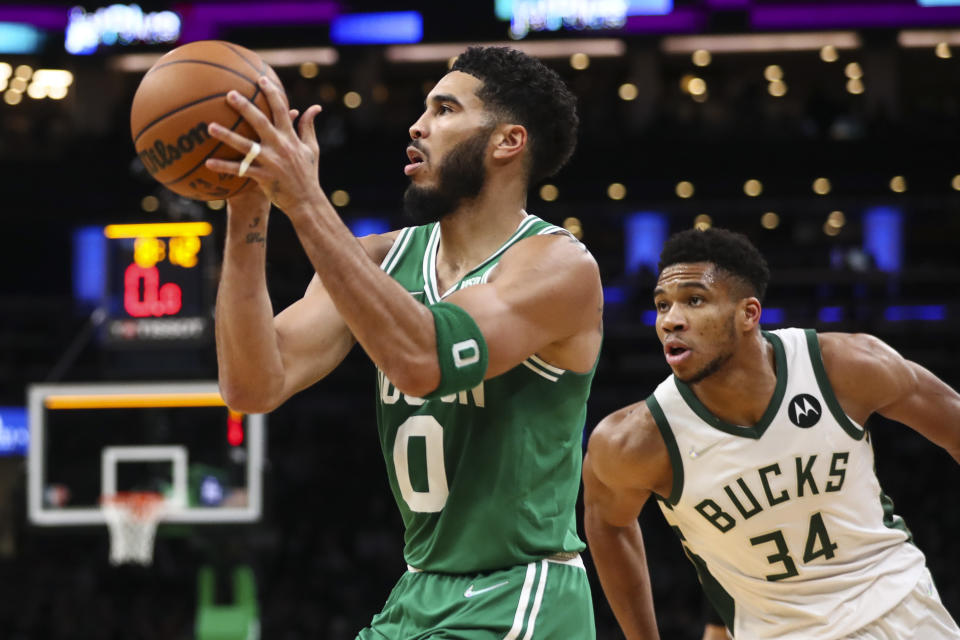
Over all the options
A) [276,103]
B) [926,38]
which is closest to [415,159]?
[276,103]

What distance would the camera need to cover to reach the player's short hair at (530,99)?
3.15 metres

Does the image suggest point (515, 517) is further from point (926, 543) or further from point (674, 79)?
point (674, 79)

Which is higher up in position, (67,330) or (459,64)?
(67,330)

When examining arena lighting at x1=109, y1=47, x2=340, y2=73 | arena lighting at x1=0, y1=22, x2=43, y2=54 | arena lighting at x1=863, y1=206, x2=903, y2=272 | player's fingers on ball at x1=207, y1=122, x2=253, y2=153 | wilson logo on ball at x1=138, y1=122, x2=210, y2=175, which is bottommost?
player's fingers on ball at x1=207, y1=122, x2=253, y2=153

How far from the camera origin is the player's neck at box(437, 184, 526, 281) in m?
3.11

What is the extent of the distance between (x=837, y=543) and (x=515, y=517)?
4.79ft

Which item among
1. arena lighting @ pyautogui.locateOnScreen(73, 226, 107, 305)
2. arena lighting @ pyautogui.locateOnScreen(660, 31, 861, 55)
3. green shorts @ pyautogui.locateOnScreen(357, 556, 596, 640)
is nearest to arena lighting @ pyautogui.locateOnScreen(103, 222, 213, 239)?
green shorts @ pyautogui.locateOnScreen(357, 556, 596, 640)

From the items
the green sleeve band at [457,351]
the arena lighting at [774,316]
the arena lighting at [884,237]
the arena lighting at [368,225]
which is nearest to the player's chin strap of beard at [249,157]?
the green sleeve band at [457,351]

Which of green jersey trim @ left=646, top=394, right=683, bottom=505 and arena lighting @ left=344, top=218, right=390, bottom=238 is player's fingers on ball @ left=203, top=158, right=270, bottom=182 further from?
arena lighting @ left=344, top=218, right=390, bottom=238

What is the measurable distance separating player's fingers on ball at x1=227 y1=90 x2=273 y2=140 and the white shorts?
2.41 m

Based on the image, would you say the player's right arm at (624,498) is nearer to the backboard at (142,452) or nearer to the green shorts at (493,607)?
the green shorts at (493,607)

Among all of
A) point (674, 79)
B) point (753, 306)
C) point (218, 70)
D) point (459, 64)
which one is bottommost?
point (753, 306)

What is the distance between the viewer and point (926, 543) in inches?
603

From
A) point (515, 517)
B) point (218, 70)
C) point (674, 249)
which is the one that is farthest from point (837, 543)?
point (218, 70)
